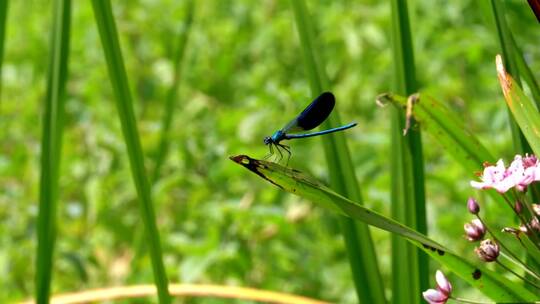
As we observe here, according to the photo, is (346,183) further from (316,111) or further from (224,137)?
(224,137)

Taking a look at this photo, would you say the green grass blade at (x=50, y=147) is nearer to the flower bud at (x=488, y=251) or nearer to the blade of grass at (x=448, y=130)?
the blade of grass at (x=448, y=130)

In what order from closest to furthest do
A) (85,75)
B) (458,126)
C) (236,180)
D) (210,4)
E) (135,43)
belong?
(458,126)
(236,180)
(85,75)
(135,43)
(210,4)

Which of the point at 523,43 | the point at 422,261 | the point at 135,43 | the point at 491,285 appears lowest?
the point at 491,285

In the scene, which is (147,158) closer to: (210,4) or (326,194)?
(210,4)

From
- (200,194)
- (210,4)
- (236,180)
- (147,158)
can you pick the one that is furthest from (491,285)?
(210,4)

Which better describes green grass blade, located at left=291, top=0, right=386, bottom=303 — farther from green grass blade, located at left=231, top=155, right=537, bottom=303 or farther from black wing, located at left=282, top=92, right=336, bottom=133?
green grass blade, located at left=231, top=155, right=537, bottom=303

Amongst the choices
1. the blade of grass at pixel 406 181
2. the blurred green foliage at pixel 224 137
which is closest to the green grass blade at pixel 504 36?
the blade of grass at pixel 406 181
